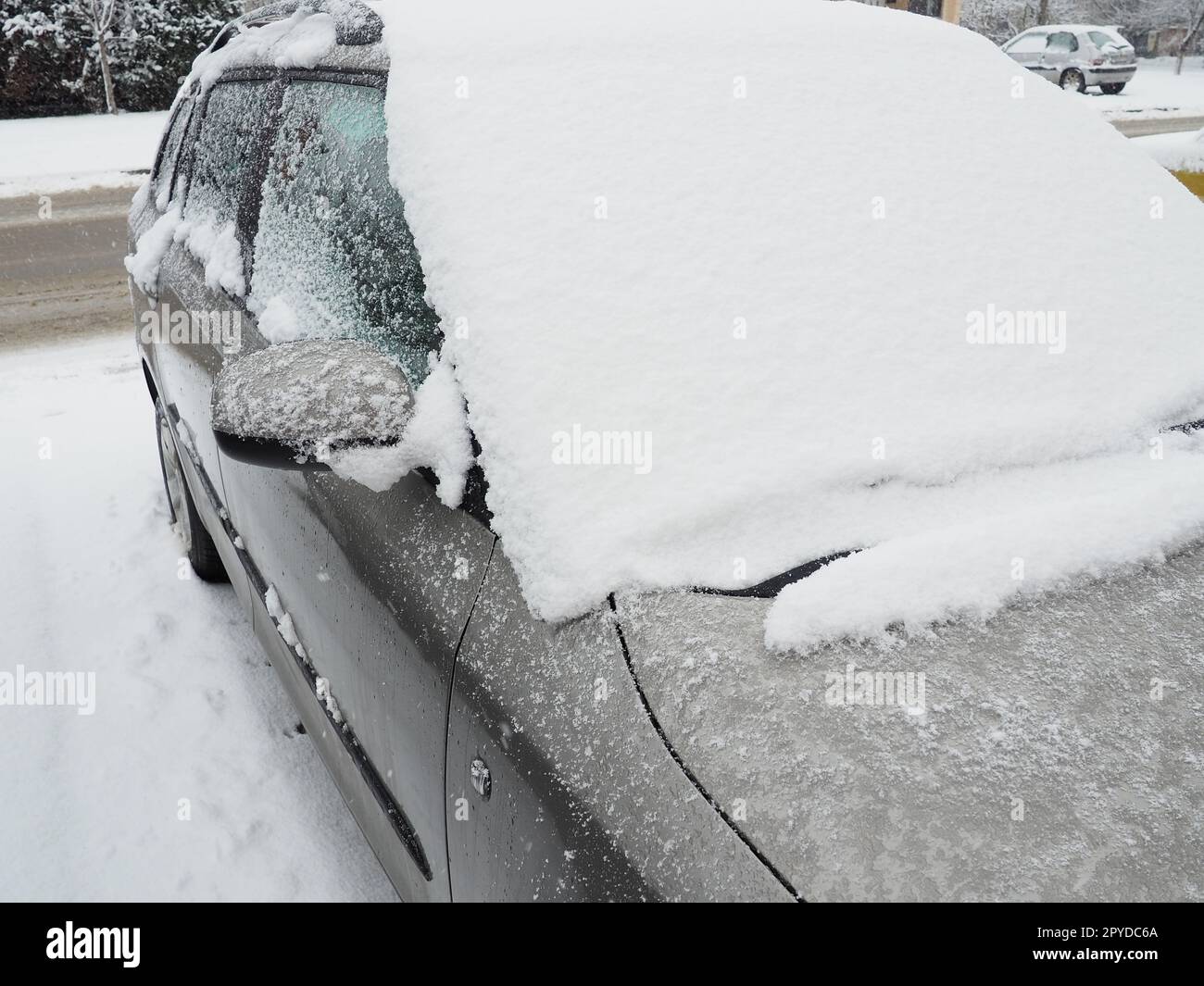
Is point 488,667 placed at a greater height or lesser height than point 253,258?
lesser

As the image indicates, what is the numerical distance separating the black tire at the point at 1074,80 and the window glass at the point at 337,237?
24.8 meters

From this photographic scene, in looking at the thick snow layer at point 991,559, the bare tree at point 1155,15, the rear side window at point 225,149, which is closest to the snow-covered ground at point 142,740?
the rear side window at point 225,149

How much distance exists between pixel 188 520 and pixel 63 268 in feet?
19.7

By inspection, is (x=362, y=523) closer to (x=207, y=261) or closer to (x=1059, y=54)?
(x=207, y=261)

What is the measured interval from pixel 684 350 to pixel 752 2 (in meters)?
1.05

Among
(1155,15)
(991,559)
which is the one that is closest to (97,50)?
(991,559)

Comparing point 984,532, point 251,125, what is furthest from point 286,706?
point 984,532

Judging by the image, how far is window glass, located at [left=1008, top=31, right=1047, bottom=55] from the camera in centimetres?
2288

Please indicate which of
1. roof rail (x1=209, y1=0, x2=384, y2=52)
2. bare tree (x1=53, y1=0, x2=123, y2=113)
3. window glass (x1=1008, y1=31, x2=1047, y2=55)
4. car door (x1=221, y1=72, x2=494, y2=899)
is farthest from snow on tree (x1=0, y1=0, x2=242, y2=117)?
window glass (x1=1008, y1=31, x2=1047, y2=55)

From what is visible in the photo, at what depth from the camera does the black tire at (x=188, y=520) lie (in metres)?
3.26

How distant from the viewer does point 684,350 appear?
1.34 metres

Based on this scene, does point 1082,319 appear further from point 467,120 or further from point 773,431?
point 467,120

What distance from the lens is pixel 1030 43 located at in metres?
22.9

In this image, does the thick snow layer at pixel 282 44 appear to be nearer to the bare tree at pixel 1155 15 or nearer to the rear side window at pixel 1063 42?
the rear side window at pixel 1063 42
